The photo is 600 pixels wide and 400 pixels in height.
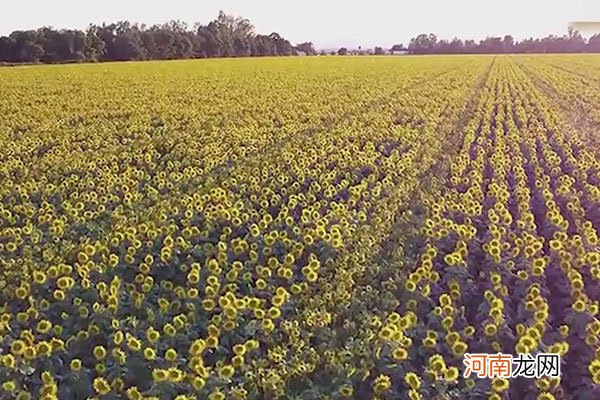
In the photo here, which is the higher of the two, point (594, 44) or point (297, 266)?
point (594, 44)

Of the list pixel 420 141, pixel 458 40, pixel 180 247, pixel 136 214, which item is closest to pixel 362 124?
pixel 420 141

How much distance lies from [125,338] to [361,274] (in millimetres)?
1665

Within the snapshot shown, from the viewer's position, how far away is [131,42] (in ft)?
117

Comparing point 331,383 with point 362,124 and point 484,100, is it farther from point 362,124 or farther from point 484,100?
point 484,100

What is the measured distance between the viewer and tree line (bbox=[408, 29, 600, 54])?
64312mm

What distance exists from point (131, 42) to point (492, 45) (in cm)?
4224

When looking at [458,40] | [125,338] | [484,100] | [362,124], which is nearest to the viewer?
[125,338]

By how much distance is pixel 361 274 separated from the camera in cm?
457

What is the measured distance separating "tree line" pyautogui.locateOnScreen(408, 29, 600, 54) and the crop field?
56.6 meters

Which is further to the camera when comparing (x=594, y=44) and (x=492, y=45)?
(x=492, y=45)

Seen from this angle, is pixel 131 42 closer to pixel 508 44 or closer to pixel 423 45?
pixel 423 45

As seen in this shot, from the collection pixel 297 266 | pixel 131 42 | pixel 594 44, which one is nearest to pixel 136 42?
pixel 131 42

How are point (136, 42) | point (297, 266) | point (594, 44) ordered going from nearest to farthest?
point (297, 266) → point (136, 42) → point (594, 44)

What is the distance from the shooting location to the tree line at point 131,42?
1351 inches
